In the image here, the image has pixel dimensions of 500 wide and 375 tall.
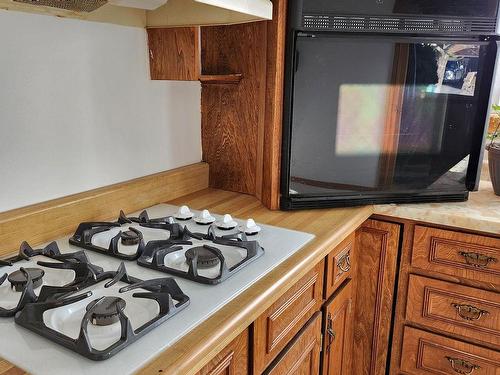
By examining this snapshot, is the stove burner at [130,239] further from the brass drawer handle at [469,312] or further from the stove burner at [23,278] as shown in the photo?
the brass drawer handle at [469,312]

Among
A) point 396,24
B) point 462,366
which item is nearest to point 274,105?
point 396,24

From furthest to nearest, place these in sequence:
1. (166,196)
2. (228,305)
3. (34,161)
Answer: (166,196) < (34,161) < (228,305)

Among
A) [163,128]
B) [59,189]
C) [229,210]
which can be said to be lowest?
[229,210]

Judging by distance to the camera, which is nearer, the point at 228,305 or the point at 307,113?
the point at 228,305

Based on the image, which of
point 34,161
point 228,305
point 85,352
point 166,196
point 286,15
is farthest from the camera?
point 166,196

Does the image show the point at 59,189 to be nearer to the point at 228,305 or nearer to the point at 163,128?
the point at 163,128

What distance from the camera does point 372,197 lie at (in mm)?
1433

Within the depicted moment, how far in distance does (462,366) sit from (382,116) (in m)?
0.84

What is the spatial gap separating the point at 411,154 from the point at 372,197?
7.7 inches

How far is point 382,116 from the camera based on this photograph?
142 centimetres

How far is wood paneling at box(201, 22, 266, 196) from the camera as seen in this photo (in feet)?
4.65

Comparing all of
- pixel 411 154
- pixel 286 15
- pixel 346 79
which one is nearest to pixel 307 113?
pixel 346 79

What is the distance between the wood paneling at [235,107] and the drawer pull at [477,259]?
673 mm

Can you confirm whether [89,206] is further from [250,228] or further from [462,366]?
[462,366]
